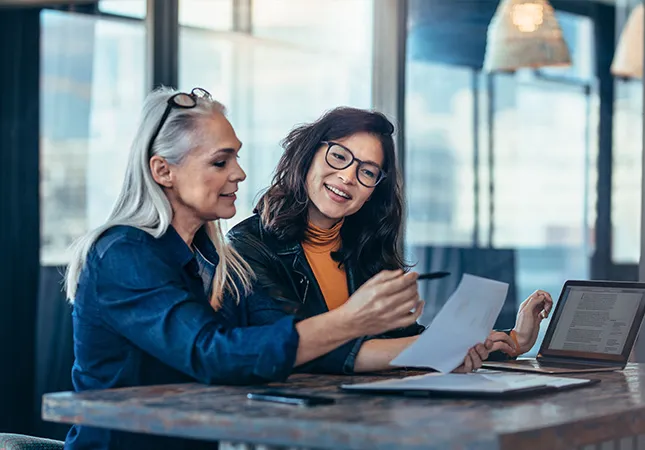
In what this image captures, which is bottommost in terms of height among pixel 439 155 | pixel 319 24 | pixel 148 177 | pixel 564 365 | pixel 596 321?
pixel 564 365

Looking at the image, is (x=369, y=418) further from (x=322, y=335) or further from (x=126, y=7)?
(x=126, y=7)

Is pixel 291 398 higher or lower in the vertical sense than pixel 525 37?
lower

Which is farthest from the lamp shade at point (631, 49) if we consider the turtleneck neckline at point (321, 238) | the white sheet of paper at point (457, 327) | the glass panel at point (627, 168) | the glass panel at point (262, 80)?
the white sheet of paper at point (457, 327)

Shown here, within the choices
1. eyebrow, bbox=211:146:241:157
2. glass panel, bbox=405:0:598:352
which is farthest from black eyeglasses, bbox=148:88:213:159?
glass panel, bbox=405:0:598:352

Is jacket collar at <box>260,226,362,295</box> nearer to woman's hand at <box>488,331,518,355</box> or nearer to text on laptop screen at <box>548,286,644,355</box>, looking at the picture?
woman's hand at <box>488,331,518,355</box>

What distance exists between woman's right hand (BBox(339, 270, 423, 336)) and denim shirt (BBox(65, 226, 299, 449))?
124 mm

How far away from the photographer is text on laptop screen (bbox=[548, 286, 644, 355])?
254 cm

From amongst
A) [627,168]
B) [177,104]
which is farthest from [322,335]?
[627,168]

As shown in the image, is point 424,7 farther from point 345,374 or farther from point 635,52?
point 345,374

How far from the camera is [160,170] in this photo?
2.22 m

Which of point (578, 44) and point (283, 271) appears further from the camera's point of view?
point (578, 44)

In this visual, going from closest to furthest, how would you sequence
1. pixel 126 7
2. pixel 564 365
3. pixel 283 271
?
pixel 564 365 < pixel 283 271 < pixel 126 7

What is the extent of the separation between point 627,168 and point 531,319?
1610 mm

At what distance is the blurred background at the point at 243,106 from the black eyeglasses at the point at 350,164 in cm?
168
